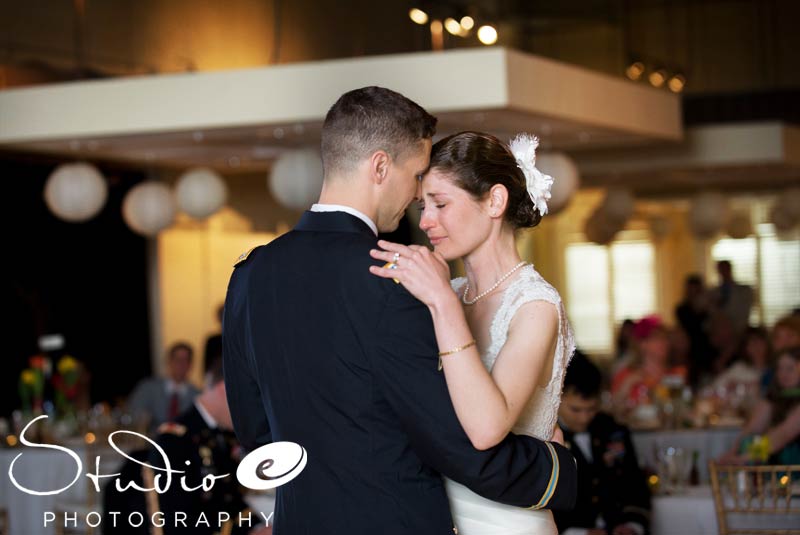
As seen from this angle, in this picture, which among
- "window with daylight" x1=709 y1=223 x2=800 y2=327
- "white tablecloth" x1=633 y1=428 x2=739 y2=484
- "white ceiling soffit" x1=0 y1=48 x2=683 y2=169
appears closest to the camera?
"white tablecloth" x1=633 y1=428 x2=739 y2=484

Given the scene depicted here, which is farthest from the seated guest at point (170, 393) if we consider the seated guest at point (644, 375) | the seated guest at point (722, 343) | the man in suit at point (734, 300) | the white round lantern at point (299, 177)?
the man in suit at point (734, 300)

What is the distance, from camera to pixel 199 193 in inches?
323

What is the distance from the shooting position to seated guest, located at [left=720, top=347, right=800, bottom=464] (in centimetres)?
546

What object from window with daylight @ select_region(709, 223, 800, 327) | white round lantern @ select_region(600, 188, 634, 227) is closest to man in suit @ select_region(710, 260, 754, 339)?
window with daylight @ select_region(709, 223, 800, 327)

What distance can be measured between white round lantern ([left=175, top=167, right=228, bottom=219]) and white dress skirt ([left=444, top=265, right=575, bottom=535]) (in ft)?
19.2

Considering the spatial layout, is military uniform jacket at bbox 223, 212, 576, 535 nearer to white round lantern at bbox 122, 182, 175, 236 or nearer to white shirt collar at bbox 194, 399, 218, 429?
white shirt collar at bbox 194, 399, 218, 429

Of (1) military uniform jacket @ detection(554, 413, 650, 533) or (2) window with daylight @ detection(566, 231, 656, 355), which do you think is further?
(2) window with daylight @ detection(566, 231, 656, 355)

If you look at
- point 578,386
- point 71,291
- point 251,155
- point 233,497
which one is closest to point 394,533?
point 233,497

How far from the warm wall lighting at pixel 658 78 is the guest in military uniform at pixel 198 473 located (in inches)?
366

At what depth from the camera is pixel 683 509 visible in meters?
4.92

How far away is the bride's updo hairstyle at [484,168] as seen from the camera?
2459 millimetres

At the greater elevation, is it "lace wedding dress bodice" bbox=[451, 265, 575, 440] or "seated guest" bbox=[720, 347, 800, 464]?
"lace wedding dress bodice" bbox=[451, 265, 575, 440]

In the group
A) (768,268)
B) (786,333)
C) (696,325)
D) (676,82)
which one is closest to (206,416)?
(786,333)

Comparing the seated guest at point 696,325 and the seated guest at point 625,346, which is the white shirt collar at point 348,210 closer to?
the seated guest at point 625,346
